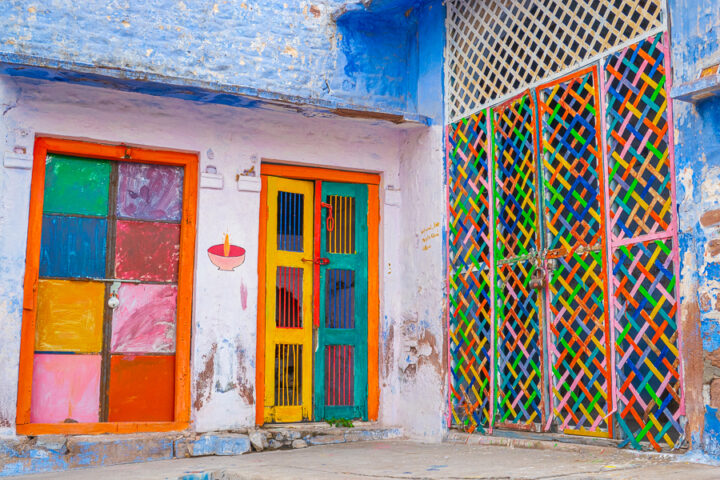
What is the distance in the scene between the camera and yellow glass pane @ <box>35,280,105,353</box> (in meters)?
6.01

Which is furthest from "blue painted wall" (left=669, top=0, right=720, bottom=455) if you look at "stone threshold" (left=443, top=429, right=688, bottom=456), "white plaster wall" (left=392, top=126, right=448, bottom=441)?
"white plaster wall" (left=392, top=126, right=448, bottom=441)

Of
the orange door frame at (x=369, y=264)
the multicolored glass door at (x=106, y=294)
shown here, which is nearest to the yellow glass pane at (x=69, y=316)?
the multicolored glass door at (x=106, y=294)

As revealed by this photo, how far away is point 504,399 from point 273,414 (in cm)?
209

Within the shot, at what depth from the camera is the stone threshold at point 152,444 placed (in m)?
5.56

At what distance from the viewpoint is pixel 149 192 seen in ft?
21.4

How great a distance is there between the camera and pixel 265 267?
6840mm

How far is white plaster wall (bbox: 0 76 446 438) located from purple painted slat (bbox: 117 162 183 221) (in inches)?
9.2

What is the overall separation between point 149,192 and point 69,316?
49.0 inches

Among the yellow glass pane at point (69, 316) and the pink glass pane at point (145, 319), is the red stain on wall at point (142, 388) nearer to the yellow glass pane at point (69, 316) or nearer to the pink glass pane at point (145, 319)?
the pink glass pane at point (145, 319)

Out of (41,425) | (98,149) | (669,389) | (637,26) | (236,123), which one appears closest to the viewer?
(669,389)

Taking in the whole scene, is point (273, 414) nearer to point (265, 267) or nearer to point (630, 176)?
point (265, 267)

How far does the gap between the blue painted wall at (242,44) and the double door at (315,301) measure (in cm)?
97

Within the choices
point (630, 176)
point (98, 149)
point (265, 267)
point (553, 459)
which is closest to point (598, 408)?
point (553, 459)

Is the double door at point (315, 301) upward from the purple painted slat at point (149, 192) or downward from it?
downward
